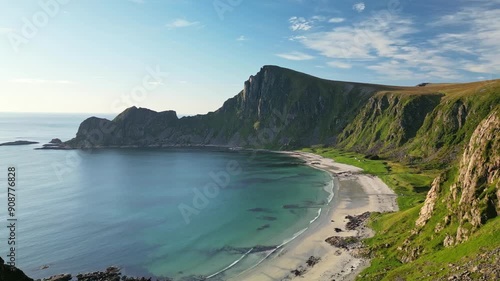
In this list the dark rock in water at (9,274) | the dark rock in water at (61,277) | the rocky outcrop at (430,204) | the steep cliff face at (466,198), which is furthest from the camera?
the dark rock in water at (61,277)

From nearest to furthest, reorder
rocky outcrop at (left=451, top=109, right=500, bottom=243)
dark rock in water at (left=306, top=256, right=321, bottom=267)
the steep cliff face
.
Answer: rocky outcrop at (left=451, top=109, right=500, bottom=243) < the steep cliff face < dark rock in water at (left=306, top=256, right=321, bottom=267)

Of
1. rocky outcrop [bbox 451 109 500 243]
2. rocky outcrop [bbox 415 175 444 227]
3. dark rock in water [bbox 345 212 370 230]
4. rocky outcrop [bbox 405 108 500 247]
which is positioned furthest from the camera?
dark rock in water [bbox 345 212 370 230]

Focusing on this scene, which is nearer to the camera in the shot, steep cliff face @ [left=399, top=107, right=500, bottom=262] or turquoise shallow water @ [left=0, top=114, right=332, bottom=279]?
steep cliff face @ [left=399, top=107, right=500, bottom=262]

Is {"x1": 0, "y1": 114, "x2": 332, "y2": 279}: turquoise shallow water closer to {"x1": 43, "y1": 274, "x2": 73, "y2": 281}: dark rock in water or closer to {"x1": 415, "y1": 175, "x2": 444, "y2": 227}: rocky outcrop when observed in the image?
{"x1": 43, "y1": 274, "x2": 73, "y2": 281}: dark rock in water

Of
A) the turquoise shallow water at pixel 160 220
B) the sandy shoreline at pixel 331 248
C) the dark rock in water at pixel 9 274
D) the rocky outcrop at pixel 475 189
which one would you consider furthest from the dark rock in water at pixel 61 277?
the rocky outcrop at pixel 475 189

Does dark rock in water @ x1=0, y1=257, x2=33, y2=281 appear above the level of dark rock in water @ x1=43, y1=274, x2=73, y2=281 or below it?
above

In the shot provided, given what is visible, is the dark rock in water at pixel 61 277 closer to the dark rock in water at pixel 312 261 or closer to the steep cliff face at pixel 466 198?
the dark rock in water at pixel 312 261

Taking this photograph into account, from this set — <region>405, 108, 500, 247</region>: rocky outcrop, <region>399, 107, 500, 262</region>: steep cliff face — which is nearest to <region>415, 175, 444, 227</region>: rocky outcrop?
<region>399, 107, 500, 262</region>: steep cliff face
